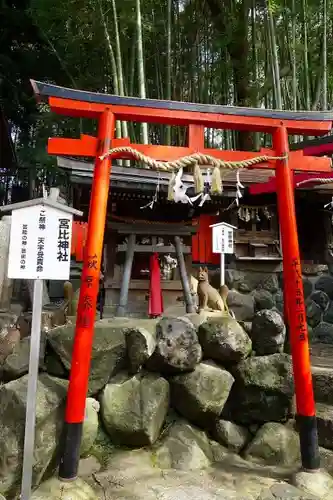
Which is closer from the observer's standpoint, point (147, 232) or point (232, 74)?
point (147, 232)

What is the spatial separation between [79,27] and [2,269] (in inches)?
355

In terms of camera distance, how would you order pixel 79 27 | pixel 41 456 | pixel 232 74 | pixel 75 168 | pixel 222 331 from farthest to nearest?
pixel 232 74, pixel 79 27, pixel 75 168, pixel 222 331, pixel 41 456

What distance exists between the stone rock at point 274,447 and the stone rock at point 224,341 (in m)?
0.98

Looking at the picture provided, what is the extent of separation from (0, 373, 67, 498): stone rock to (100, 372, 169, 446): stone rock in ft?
2.17

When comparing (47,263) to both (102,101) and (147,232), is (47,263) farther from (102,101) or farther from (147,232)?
(147,232)

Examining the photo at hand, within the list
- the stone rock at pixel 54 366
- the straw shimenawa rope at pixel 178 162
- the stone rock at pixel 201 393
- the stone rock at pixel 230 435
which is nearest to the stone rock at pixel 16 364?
the stone rock at pixel 54 366

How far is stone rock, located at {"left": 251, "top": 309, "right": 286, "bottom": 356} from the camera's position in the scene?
197 inches

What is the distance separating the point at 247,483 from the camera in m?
3.79

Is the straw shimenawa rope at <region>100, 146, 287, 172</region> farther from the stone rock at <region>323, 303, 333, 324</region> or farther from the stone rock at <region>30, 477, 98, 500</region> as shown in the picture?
the stone rock at <region>323, 303, 333, 324</region>

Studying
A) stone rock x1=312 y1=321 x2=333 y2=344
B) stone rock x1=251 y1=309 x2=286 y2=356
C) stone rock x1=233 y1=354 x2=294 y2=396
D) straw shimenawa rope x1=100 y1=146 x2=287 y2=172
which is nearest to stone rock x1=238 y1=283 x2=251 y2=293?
stone rock x1=312 y1=321 x2=333 y2=344

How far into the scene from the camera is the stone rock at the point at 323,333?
10125mm

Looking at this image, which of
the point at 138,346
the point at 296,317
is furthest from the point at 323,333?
the point at 138,346

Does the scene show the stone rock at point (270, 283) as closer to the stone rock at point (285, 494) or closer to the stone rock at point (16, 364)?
the stone rock at point (285, 494)

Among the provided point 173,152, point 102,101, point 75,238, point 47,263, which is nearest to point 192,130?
point 173,152
